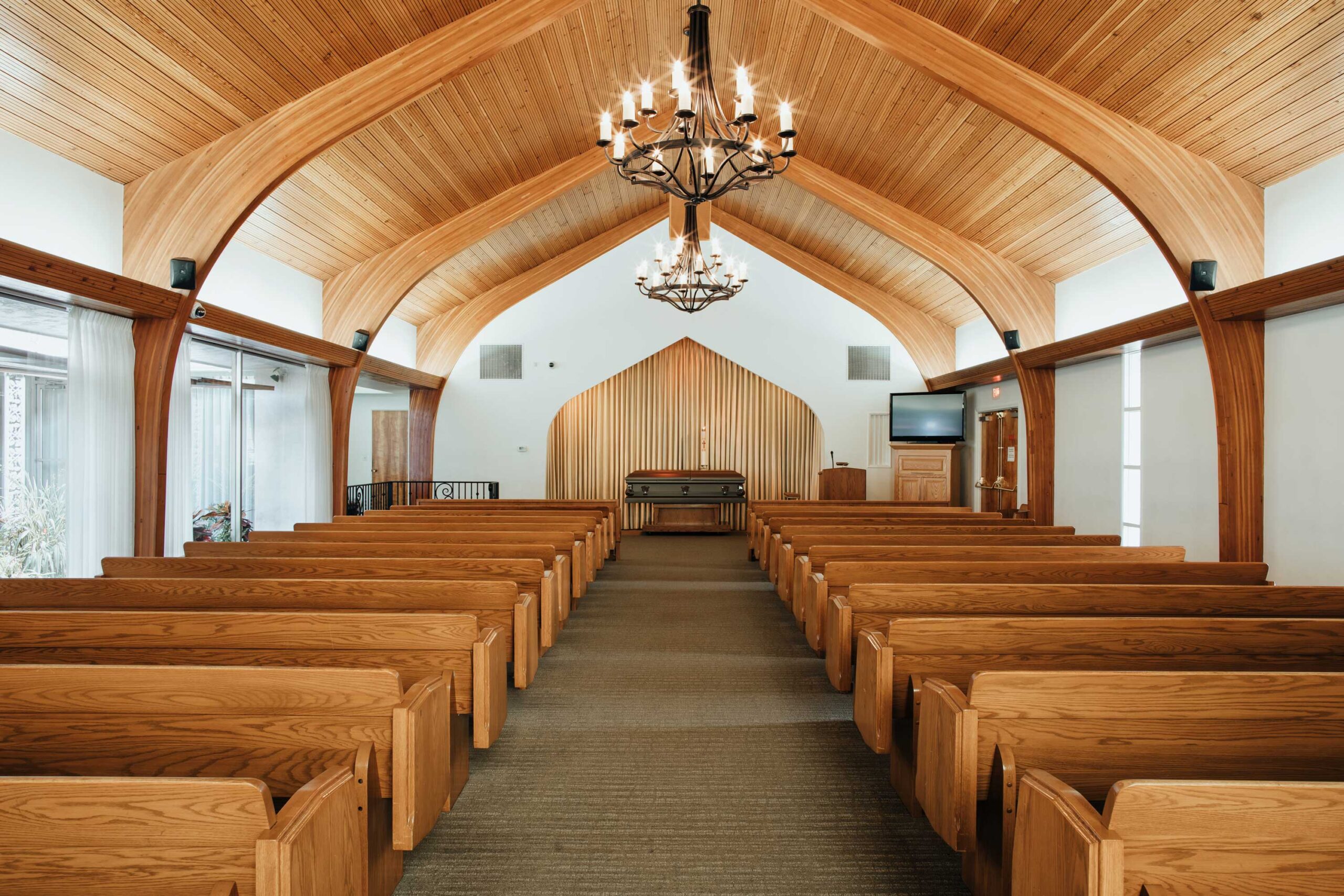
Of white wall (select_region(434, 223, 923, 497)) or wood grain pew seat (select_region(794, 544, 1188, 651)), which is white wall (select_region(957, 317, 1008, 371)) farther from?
wood grain pew seat (select_region(794, 544, 1188, 651))

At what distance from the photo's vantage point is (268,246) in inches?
263

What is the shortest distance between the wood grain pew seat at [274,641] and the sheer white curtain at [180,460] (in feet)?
11.8

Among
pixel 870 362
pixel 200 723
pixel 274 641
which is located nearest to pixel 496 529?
pixel 274 641

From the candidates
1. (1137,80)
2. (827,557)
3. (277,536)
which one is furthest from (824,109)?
(277,536)

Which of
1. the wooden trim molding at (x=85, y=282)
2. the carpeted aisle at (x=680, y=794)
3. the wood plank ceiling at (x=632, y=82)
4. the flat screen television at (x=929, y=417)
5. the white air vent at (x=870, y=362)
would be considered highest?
the wood plank ceiling at (x=632, y=82)

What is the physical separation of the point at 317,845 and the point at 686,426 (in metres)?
11.1

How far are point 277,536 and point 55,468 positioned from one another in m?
1.34

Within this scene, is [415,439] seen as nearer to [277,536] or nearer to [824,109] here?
[277,536]

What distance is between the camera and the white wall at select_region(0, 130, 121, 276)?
4109mm

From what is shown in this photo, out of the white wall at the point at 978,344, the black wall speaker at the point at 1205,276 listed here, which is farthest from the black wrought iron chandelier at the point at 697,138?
the white wall at the point at 978,344

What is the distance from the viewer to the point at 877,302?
1094cm

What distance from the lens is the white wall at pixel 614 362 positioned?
11.4 meters

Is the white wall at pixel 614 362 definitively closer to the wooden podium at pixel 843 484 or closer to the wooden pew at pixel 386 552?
the wooden podium at pixel 843 484

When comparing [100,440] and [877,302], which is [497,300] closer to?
[877,302]
